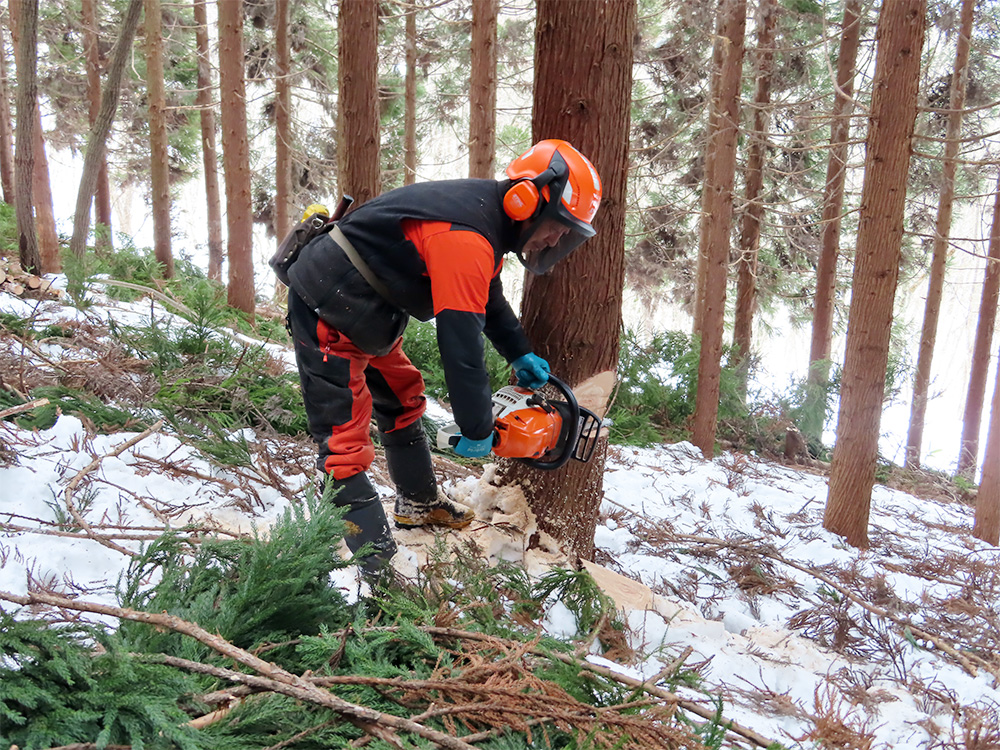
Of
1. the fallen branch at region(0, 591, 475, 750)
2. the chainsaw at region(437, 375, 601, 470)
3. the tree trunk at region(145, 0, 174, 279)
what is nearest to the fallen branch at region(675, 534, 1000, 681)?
the chainsaw at region(437, 375, 601, 470)

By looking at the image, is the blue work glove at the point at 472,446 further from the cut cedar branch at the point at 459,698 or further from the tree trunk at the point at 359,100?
the tree trunk at the point at 359,100

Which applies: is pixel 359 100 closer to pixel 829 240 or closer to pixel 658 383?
pixel 658 383

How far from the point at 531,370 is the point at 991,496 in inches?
224

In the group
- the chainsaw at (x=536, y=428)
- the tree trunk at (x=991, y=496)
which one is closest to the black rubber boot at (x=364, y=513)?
the chainsaw at (x=536, y=428)

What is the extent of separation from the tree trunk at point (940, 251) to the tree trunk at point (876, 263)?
496 centimetres

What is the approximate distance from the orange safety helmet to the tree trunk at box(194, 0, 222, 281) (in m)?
11.4

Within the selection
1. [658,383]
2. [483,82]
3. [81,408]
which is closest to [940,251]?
[658,383]

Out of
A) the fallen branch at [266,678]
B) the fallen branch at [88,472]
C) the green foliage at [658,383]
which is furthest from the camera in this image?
the green foliage at [658,383]

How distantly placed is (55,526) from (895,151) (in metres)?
5.84

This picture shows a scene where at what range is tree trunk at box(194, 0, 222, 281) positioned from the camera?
12438 millimetres

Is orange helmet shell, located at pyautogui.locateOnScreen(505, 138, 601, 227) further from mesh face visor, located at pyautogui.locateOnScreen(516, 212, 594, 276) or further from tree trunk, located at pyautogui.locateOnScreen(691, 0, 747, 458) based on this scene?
tree trunk, located at pyautogui.locateOnScreen(691, 0, 747, 458)

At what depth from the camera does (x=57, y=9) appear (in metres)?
12.5

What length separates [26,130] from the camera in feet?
19.6

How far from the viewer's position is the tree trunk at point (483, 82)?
8.18 m
